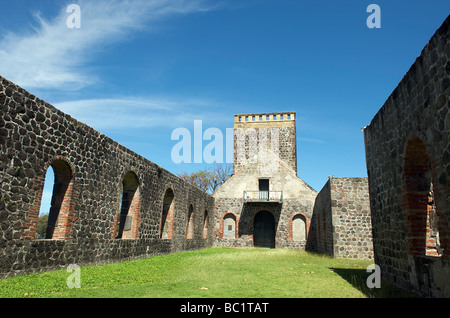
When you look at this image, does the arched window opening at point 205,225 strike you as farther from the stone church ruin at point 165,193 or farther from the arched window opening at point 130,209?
the arched window opening at point 130,209

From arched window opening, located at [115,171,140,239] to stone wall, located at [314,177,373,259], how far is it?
8.62 metres

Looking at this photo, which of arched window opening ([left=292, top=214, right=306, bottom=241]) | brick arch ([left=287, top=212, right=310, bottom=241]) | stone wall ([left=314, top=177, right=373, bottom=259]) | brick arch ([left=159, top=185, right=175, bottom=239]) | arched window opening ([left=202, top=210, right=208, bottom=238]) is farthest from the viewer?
arched window opening ([left=292, top=214, right=306, bottom=241])

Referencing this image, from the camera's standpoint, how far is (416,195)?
564 centimetres

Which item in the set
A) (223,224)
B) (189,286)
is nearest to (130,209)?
(189,286)

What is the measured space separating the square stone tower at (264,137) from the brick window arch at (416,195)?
63.8ft

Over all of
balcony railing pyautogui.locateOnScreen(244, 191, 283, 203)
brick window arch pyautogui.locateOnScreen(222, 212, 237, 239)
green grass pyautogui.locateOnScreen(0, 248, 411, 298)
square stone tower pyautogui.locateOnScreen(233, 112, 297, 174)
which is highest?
square stone tower pyautogui.locateOnScreen(233, 112, 297, 174)

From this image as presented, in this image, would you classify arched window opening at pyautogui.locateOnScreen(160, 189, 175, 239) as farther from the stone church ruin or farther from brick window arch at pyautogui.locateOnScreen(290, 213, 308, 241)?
brick window arch at pyautogui.locateOnScreen(290, 213, 308, 241)

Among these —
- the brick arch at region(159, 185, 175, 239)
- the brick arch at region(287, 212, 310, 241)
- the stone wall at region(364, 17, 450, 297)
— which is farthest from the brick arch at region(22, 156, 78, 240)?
the brick arch at region(287, 212, 310, 241)

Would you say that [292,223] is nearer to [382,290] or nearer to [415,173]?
[382,290]

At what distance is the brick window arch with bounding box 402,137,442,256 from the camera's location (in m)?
5.48

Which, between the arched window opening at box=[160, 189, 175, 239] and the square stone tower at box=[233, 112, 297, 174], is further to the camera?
the square stone tower at box=[233, 112, 297, 174]

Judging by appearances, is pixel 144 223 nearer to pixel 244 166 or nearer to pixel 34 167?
pixel 34 167

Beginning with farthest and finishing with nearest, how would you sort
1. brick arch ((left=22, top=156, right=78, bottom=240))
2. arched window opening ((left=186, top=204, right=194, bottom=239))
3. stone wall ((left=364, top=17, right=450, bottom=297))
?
arched window opening ((left=186, top=204, right=194, bottom=239)) < brick arch ((left=22, top=156, right=78, bottom=240)) < stone wall ((left=364, top=17, right=450, bottom=297))

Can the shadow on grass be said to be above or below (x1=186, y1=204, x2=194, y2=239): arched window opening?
below
